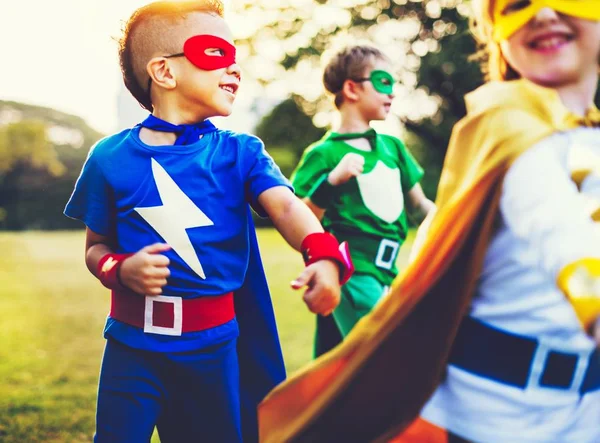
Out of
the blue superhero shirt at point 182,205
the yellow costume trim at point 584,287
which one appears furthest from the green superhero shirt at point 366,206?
the yellow costume trim at point 584,287

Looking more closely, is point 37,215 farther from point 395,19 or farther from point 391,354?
point 391,354

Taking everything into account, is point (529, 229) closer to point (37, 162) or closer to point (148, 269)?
point (148, 269)

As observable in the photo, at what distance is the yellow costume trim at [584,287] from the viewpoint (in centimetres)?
133

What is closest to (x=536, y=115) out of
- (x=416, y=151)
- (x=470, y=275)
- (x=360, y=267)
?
(x=470, y=275)

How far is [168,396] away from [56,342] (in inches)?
176

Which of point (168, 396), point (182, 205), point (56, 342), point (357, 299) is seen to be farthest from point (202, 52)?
point (56, 342)

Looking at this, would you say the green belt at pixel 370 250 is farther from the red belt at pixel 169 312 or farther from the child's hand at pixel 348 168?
the red belt at pixel 169 312

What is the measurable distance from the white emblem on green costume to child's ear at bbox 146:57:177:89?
59.4 inches

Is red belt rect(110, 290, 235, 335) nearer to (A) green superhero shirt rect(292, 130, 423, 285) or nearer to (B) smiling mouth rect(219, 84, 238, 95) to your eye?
(B) smiling mouth rect(219, 84, 238, 95)

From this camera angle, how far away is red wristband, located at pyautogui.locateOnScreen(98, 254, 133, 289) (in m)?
2.24

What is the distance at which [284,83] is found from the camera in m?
26.2

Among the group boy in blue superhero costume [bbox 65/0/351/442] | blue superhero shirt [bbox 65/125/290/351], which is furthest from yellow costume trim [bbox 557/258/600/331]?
blue superhero shirt [bbox 65/125/290/351]

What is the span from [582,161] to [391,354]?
0.61 metres

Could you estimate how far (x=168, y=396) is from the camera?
2.39 m
